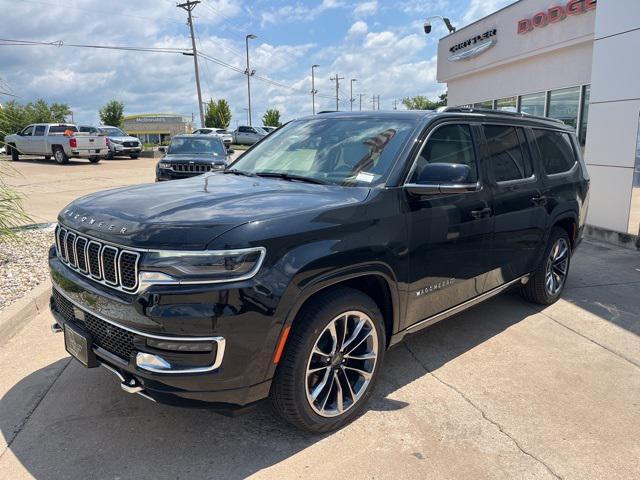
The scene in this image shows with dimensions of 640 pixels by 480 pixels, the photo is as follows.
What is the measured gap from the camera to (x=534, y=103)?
605 inches

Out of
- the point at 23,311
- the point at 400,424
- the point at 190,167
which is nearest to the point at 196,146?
the point at 190,167

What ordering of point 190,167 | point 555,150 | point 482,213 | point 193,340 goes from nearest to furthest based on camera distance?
point 193,340 < point 482,213 < point 555,150 < point 190,167

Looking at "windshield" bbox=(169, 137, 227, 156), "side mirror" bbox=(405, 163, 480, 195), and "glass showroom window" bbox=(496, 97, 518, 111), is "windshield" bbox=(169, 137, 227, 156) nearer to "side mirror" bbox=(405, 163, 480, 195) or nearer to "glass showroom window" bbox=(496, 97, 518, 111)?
"glass showroom window" bbox=(496, 97, 518, 111)

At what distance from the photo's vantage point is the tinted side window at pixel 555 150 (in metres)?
4.85

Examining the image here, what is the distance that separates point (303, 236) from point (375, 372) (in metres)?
1.13

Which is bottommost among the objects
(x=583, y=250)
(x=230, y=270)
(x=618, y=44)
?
(x=583, y=250)

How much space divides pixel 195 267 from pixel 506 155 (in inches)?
117

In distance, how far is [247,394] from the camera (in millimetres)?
2582

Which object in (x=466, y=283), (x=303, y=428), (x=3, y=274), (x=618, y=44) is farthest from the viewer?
(x=618, y=44)

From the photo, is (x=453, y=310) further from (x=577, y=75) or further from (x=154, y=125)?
(x=154, y=125)

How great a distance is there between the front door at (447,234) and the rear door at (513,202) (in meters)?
0.16

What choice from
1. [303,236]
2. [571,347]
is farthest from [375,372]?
[571,347]

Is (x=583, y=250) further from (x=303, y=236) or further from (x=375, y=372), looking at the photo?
(x=303, y=236)

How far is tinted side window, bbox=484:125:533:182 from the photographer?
4.11 m
